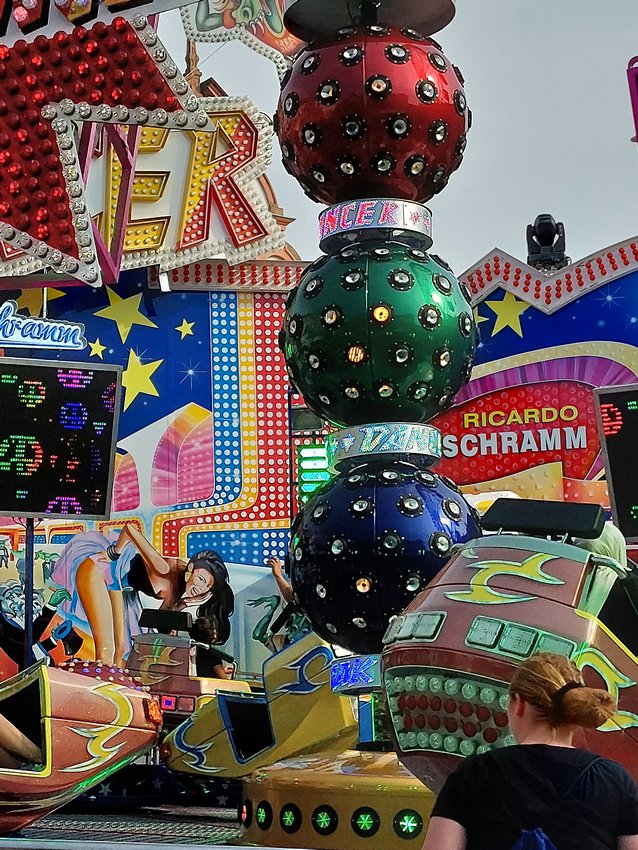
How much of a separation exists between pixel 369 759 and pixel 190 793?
537 cm

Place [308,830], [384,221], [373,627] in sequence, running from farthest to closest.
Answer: [384,221], [373,627], [308,830]

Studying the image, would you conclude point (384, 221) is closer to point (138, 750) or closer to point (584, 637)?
point (584, 637)

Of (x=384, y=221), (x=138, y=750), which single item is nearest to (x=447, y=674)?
(x=384, y=221)

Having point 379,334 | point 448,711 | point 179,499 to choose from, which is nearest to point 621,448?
point 379,334

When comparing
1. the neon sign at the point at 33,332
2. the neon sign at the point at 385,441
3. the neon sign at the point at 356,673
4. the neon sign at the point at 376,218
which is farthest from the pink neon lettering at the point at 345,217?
the neon sign at the point at 33,332

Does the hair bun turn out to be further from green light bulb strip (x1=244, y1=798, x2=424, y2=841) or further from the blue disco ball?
the blue disco ball

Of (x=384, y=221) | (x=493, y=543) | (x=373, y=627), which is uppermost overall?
(x=384, y=221)

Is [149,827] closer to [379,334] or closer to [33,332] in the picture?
[379,334]

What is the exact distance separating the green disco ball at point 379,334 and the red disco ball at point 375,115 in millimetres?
353

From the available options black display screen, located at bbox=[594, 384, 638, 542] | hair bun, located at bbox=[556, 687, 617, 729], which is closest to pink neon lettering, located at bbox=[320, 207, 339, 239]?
black display screen, located at bbox=[594, 384, 638, 542]

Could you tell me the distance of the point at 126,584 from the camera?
15.3 m

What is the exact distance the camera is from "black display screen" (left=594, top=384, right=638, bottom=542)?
784 cm

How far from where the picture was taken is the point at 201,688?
9.39 meters

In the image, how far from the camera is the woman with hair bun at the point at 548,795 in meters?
2.42
